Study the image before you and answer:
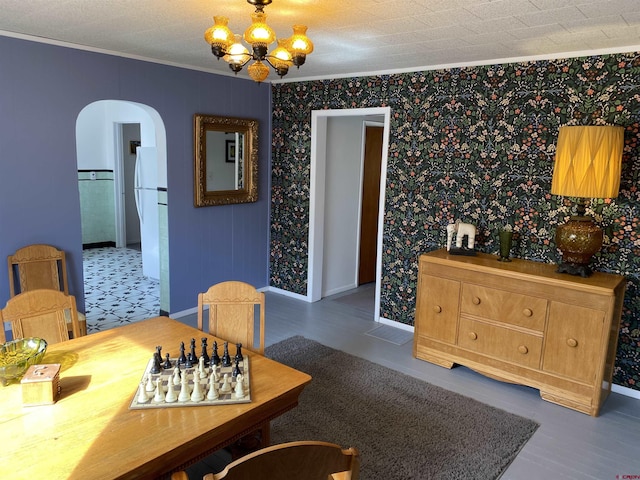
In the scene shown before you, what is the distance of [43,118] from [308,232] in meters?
2.71

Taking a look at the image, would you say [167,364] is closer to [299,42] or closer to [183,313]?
[299,42]

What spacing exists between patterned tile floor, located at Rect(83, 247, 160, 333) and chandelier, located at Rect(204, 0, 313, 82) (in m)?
3.05

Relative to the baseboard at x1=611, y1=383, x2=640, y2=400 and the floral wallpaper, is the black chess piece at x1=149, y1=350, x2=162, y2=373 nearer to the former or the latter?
A: the floral wallpaper

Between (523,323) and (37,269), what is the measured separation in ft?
11.9

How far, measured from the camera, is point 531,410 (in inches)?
127

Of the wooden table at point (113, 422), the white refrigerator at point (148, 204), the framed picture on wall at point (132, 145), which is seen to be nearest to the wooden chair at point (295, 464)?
the wooden table at point (113, 422)

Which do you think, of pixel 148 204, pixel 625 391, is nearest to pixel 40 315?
pixel 148 204

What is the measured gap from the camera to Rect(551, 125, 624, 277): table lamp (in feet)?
9.95

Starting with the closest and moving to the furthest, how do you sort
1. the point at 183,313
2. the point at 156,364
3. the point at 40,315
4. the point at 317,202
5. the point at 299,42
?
the point at 156,364 < the point at 299,42 < the point at 40,315 < the point at 183,313 < the point at 317,202

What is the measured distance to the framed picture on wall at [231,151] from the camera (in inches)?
197

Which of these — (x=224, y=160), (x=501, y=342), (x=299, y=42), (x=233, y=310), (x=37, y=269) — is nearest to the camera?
(x=299, y=42)

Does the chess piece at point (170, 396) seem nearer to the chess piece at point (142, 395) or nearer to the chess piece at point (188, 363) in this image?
the chess piece at point (142, 395)

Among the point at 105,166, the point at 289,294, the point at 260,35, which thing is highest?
the point at 260,35

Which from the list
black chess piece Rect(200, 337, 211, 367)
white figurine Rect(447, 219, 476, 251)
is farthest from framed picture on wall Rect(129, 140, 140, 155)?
black chess piece Rect(200, 337, 211, 367)
